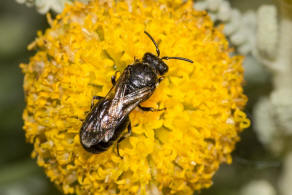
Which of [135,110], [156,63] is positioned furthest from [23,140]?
[156,63]

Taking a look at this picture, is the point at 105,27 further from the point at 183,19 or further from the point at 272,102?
the point at 272,102

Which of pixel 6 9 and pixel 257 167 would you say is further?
pixel 6 9

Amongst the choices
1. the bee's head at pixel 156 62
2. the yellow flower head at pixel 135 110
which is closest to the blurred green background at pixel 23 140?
the yellow flower head at pixel 135 110

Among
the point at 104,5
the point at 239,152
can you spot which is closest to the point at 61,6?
the point at 104,5

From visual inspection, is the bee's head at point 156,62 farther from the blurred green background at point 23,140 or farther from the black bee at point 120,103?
the blurred green background at point 23,140

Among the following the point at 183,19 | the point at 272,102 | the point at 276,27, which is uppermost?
the point at 183,19

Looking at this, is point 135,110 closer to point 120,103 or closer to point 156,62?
point 120,103
